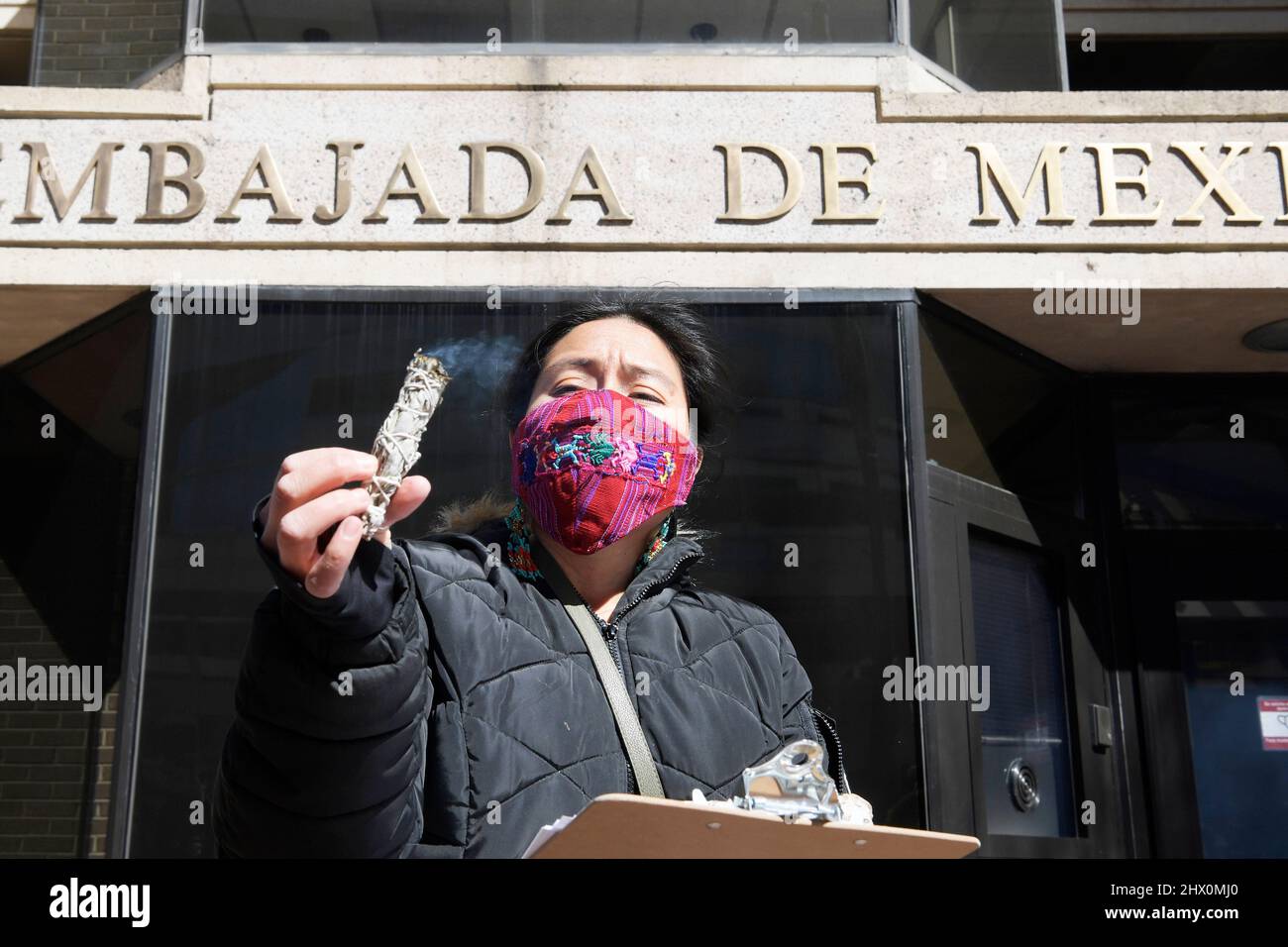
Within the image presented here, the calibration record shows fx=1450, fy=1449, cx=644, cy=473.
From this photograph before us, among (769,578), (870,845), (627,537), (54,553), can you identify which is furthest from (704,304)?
(870,845)

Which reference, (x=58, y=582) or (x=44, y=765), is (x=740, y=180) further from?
(x=44, y=765)

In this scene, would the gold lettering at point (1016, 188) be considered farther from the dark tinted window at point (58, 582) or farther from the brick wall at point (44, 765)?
the brick wall at point (44, 765)

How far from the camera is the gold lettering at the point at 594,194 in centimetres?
554

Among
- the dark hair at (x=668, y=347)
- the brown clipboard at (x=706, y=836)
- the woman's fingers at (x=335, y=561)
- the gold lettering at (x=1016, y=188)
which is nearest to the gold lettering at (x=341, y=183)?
the dark hair at (x=668, y=347)

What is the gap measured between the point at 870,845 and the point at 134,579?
389 cm

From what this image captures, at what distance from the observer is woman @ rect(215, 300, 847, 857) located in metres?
2.01

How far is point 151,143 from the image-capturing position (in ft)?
18.4

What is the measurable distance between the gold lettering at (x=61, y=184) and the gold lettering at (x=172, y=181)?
0.14 meters

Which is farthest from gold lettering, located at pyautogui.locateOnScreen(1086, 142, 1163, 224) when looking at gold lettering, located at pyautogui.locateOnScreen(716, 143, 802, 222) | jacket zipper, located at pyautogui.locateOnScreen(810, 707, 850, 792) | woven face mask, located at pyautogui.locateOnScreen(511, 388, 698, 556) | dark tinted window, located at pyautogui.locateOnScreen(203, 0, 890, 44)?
jacket zipper, located at pyautogui.locateOnScreen(810, 707, 850, 792)

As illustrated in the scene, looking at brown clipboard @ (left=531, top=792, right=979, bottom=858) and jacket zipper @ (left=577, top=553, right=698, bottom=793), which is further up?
jacket zipper @ (left=577, top=553, right=698, bottom=793)

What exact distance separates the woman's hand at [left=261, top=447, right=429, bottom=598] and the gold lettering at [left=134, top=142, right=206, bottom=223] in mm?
3982

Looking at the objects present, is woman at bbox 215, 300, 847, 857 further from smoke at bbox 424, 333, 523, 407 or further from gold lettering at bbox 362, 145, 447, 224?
gold lettering at bbox 362, 145, 447, 224

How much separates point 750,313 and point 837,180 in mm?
640

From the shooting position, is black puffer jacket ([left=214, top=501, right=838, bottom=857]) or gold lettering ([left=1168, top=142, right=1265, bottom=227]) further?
gold lettering ([left=1168, top=142, right=1265, bottom=227])
